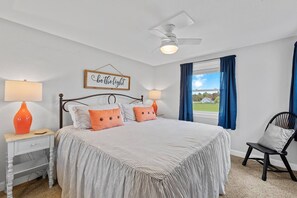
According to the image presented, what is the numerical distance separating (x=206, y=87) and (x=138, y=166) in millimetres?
3144

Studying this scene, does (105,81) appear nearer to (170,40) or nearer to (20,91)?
(20,91)

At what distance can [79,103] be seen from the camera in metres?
2.69

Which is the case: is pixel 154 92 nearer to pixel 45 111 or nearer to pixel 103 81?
pixel 103 81

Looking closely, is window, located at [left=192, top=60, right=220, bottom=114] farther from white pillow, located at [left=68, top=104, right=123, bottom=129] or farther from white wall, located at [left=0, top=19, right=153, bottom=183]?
white pillow, located at [left=68, top=104, right=123, bottom=129]

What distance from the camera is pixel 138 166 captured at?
3.35 feet

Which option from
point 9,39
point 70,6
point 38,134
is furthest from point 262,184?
point 9,39

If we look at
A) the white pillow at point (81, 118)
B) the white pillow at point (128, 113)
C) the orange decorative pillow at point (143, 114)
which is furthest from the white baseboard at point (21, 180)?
the orange decorative pillow at point (143, 114)

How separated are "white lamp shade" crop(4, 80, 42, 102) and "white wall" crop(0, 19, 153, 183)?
0.34 m

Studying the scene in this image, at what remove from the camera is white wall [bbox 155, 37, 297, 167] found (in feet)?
8.16

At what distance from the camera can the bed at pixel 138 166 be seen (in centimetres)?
95

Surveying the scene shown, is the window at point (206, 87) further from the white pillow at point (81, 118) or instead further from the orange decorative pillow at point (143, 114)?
the white pillow at point (81, 118)

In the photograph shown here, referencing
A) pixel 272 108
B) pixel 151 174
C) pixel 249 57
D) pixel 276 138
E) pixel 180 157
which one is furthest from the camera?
pixel 249 57

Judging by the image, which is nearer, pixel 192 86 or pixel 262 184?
pixel 262 184

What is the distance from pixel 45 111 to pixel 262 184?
11.6 ft
